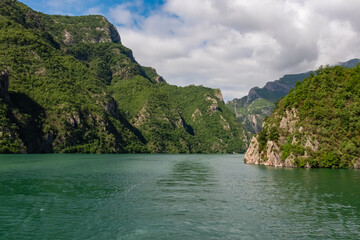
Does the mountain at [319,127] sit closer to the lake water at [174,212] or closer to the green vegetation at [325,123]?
the green vegetation at [325,123]

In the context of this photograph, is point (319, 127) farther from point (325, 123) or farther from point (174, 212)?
point (174, 212)

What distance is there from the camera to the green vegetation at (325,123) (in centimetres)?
10571

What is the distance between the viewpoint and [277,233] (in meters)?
28.7

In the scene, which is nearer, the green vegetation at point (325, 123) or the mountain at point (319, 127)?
the green vegetation at point (325, 123)

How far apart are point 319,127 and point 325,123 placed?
254 centimetres

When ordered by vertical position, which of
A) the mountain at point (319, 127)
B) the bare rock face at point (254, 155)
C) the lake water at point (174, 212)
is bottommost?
the lake water at point (174, 212)

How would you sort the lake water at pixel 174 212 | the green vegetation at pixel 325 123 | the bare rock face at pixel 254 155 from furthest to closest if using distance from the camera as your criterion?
the bare rock face at pixel 254 155 → the green vegetation at pixel 325 123 → the lake water at pixel 174 212

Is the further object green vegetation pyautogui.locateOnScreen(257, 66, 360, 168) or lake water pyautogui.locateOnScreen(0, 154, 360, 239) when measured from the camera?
green vegetation pyautogui.locateOnScreen(257, 66, 360, 168)

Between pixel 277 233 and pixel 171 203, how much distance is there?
16.2 meters

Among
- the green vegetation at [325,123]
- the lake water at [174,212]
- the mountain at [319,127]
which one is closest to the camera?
the lake water at [174,212]

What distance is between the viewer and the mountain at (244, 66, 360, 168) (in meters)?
106

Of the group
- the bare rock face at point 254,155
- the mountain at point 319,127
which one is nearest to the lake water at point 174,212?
the mountain at point 319,127

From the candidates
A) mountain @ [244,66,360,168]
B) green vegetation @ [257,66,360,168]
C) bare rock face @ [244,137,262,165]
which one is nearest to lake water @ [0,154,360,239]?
green vegetation @ [257,66,360,168]

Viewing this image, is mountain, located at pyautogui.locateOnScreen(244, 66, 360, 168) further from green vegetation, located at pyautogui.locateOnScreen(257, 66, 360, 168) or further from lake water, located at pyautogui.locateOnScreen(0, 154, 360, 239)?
lake water, located at pyautogui.locateOnScreen(0, 154, 360, 239)
